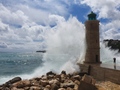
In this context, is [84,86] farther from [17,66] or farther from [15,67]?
[17,66]

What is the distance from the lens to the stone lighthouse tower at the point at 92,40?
15969 millimetres

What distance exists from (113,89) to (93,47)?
21.6 feet

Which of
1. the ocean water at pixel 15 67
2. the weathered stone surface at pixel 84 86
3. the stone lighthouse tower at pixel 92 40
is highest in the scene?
the stone lighthouse tower at pixel 92 40

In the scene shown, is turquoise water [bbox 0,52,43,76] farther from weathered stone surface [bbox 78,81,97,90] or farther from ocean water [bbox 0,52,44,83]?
weathered stone surface [bbox 78,81,97,90]

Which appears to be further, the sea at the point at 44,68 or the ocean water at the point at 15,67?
the ocean water at the point at 15,67

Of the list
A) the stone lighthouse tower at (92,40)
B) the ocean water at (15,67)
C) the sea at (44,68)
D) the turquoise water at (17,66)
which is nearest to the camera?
the stone lighthouse tower at (92,40)

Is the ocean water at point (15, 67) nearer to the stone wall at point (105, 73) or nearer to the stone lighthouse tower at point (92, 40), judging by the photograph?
the stone lighthouse tower at point (92, 40)

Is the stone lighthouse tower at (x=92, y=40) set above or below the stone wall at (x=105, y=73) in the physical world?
above

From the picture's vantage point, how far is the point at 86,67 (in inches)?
574

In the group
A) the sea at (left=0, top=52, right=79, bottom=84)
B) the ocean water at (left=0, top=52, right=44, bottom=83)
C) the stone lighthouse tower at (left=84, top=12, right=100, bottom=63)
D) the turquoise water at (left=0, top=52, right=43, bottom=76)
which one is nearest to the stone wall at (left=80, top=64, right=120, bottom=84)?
the stone lighthouse tower at (left=84, top=12, right=100, bottom=63)

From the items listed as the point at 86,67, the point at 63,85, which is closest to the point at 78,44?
the point at 86,67

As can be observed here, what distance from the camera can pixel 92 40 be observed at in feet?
52.4

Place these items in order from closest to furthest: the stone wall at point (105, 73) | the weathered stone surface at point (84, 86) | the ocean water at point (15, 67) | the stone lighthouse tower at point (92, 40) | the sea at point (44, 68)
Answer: the weathered stone surface at point (84, 86) → the stone wall at point (105, 73) → the stone lighthouse tower at point (92, 40) → the sea at point (44, 68) → the ocean water at point (15, 67)

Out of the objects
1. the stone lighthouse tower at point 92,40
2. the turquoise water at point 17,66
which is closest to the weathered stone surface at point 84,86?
the stone lighthouse tower at point 92,40
